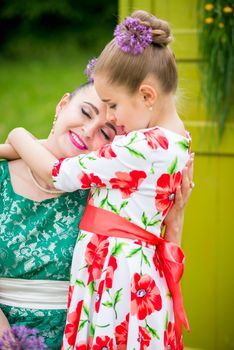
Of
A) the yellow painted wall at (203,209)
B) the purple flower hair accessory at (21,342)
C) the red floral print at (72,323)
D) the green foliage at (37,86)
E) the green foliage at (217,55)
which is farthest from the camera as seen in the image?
the green foliage at (37,86)

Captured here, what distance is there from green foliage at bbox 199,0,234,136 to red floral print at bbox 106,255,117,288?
4.95 ft

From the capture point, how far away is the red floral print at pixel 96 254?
8.16ft

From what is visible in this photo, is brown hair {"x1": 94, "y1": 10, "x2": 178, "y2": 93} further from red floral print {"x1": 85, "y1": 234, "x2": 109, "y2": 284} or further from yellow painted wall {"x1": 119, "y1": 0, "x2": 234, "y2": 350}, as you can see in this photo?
yellow painted wall {"x1": 119, "y1": 0, "x2": 234, "y2": 350}

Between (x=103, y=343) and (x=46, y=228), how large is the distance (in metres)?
0.43

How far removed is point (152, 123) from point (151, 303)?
0.57 metres

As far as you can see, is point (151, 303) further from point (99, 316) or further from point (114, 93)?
point (114, 93)

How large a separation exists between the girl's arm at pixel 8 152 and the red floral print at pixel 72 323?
56cm

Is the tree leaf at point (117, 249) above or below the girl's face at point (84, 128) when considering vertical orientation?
below

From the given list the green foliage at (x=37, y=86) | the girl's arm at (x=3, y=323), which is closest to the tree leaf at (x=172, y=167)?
the girl's arm at (x=3, y=323)

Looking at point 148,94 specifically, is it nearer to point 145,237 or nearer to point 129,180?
point 129,180

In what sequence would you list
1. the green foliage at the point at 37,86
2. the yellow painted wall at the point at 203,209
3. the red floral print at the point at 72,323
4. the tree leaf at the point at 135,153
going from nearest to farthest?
1. the tree leaf at the point at 135,153
2. the red floral print at the point at 72,323
3. the yellow painted wall at the point at 203,209
4. the green foliage at the point at 37,86

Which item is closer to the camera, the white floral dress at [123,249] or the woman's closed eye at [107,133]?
the white floral dress at [123,249]

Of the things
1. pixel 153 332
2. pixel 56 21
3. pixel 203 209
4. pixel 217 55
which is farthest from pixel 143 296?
pixel 56 21

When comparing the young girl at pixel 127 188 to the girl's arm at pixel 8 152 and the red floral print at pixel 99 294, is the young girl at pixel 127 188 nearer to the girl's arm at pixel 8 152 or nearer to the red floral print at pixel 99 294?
the red floral print at pixel 99 294
